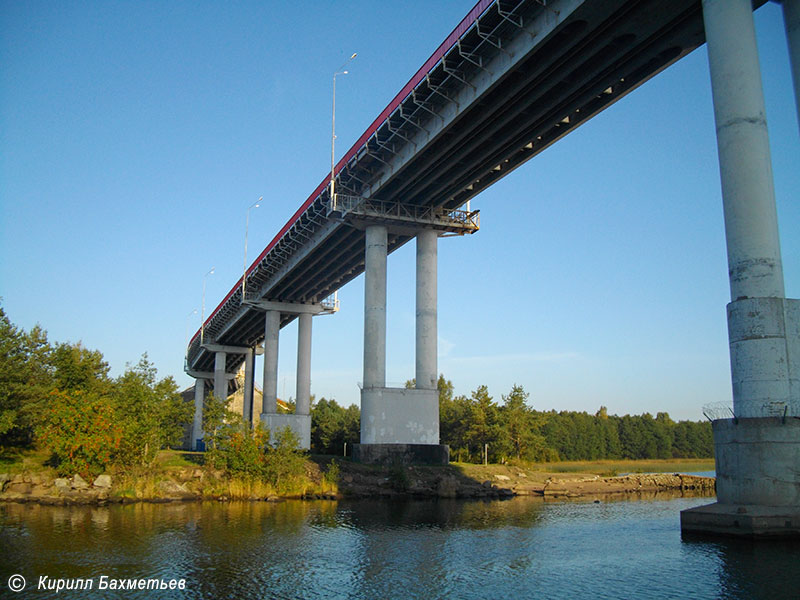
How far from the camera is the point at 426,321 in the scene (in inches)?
1966

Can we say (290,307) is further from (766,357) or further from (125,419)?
(766,357)

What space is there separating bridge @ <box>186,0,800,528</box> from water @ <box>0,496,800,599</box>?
16.9 ft

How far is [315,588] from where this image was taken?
17562mm

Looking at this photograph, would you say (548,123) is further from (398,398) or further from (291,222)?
(291,222)

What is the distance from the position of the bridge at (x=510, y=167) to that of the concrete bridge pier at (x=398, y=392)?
0.10m

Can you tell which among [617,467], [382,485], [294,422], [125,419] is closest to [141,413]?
[125,419]

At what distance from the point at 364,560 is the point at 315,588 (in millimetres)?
4037

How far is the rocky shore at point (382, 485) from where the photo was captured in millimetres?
39219

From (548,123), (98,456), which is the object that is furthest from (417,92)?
(98,456)

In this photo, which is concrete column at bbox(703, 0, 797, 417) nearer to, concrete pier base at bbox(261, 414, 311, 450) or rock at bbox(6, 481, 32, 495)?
rock at bbox(6, 481, 32, 495)

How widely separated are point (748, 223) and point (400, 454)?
1214 inches

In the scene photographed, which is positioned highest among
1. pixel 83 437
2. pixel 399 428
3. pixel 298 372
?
pixel 298 372

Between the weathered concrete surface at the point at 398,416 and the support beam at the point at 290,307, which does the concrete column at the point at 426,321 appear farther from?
the support beam at the point at 290,307

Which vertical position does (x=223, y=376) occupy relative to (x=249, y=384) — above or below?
above
